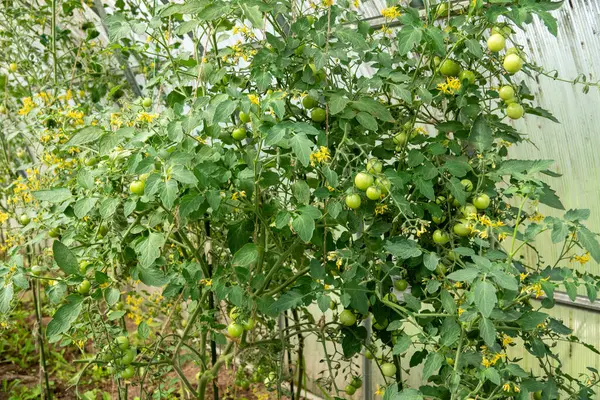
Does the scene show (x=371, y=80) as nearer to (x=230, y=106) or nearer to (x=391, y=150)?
(x=391, y=150)

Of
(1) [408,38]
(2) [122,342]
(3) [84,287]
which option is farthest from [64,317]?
(1) [408,38]

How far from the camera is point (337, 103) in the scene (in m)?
1.41

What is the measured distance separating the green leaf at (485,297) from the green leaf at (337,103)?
0.50 meters

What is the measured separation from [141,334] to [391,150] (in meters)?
0.89

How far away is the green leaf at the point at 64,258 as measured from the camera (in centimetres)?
147

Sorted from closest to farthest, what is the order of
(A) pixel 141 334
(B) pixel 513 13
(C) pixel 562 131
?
(B) pixel 513 13 → (A) pixel 141 334 → (C) pixel 562 131

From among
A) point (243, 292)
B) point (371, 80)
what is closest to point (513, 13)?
point (371, 80)

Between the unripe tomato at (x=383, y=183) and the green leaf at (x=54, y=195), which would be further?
the green leaf at (x=54, y=195)

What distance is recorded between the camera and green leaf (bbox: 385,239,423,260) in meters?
1.38

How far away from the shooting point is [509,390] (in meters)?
1.30

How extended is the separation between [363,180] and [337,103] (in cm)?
20

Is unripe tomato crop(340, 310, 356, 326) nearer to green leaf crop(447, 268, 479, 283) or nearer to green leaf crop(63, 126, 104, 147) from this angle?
green leaf crop(447, 268, 479, 283)

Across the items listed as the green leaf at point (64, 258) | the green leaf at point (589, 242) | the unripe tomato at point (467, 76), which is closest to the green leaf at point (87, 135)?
the green leaf at point (64, 258)

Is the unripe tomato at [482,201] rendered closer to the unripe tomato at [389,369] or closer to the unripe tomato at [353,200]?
the unripe tomato at [353,200]
